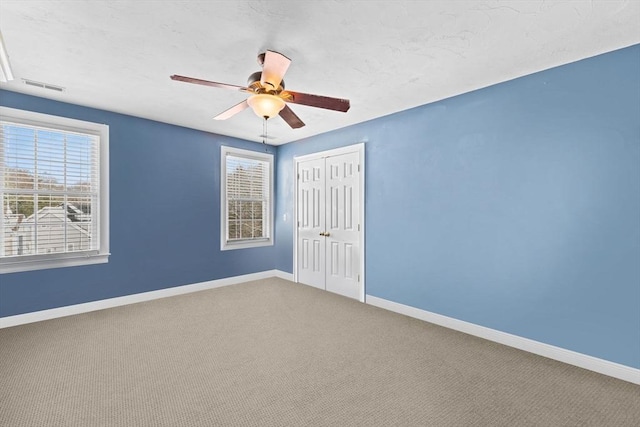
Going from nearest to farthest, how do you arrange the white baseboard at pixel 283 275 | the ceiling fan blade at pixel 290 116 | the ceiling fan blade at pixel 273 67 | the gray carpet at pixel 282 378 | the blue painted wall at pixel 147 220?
the gray carpet at pixel 282 378
the ceiling fan blade at pixel 273 67
the ceiling fan blade at pixel 290 116
the blue painted wall at pixel 147 220
the white baseboard at pixel 283 275

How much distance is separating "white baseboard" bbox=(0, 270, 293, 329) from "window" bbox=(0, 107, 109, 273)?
1.76 feet

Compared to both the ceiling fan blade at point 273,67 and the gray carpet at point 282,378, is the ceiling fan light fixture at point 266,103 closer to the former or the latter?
the ceiling fan blade at point 273,67

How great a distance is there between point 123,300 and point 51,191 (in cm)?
162

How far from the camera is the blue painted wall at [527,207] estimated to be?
2.38m

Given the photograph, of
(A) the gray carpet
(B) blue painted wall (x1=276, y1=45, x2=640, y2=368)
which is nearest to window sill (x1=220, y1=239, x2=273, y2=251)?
(A) the gray carpet

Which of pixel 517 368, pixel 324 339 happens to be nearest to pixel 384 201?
pixel 324 339

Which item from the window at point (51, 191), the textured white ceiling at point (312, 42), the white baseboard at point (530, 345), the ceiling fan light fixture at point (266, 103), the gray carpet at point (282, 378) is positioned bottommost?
the gray carpet at point (282, 378)

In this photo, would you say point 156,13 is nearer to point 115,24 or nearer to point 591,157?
point 115,24

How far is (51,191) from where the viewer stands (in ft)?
11.5

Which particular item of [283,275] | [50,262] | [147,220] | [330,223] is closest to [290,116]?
[330,223]

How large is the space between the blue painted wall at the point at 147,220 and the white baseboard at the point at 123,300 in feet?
0.20

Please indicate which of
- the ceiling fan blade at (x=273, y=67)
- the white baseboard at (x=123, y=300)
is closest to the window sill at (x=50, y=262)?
the white baseboard at (x=123, y=300)

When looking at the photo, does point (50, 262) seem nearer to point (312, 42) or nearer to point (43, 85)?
point (43, 85)

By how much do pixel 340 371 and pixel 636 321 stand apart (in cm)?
233
